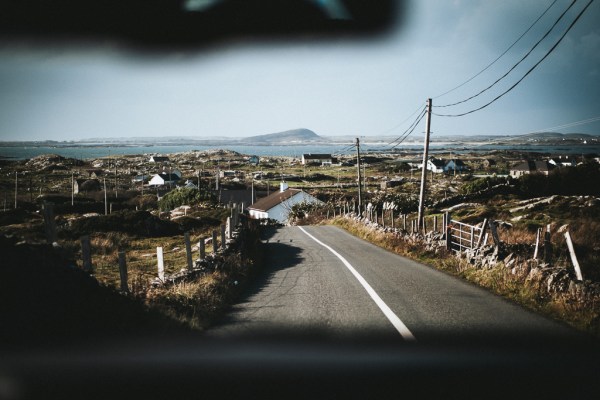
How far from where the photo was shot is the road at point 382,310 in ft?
16.6

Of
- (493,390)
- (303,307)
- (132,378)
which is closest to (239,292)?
(303,307)

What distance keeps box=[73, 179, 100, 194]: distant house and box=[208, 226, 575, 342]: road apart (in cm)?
7822

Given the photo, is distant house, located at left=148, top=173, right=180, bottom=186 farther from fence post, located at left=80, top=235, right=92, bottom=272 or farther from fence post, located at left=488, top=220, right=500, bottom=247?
fence post, located at left=80, top=235, right=92, bottom=272

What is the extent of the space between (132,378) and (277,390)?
4.21 ft

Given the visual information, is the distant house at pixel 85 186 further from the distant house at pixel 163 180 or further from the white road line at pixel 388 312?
the white road line at pixel 388 312

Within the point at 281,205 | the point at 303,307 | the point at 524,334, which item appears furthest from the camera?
the point at 281,205

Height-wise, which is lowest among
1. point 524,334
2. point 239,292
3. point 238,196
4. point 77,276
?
point 238,196

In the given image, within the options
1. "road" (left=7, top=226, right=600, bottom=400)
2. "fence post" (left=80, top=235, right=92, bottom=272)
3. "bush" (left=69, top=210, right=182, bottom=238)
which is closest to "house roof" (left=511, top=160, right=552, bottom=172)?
"bush" (left=69, top=210, right=182, bottom=238)

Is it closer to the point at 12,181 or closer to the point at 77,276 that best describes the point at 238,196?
the point at 12,181

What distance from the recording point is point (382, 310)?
20.1 ft

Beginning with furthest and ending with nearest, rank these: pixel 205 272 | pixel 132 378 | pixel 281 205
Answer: pixel 281 205, pixel 205 272, pixel 132 378

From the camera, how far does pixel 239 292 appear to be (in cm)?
855

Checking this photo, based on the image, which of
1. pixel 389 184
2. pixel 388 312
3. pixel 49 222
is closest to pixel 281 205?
pixel 389 184

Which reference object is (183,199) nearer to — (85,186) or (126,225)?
(126,225)
